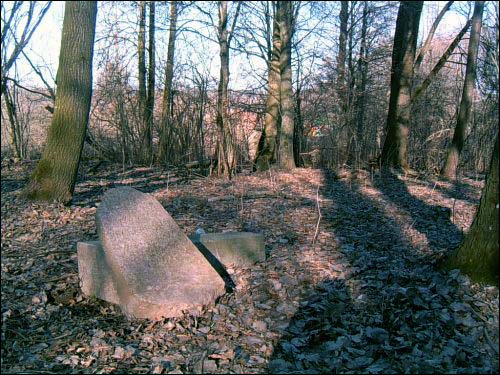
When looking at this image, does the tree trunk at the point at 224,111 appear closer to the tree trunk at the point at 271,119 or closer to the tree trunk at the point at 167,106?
the tree trunk at the point at 167,106

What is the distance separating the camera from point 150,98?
14586 millimetres

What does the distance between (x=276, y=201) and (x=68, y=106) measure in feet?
11.3

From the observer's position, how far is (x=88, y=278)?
4906mm

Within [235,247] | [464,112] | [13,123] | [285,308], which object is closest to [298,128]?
[464,112]

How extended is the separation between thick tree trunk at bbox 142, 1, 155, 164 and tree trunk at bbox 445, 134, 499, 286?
8774mm

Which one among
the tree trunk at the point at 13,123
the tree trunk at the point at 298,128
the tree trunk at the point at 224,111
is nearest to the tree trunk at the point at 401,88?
the tree trunk at the point at 298,128

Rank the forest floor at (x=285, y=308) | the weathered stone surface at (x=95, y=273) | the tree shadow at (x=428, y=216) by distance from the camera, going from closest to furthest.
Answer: the forest floor at (x=285, y=308), the weathered stone surface at (x=95, y=273), the tree shadow at (x=428, y=216)

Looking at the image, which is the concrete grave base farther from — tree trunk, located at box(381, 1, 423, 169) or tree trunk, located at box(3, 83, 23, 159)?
tree trunk, located at box(3, 83, 23, 159)

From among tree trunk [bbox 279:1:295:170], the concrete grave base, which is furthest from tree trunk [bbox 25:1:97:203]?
tree trunk [bbox 279:1:295:170]

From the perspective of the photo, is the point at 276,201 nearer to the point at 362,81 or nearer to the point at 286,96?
the point at 286,96

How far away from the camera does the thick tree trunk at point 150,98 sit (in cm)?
1276

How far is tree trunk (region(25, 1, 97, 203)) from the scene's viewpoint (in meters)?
7.21

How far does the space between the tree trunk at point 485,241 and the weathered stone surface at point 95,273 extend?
311cm

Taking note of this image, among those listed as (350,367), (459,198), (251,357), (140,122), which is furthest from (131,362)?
(140,122)
